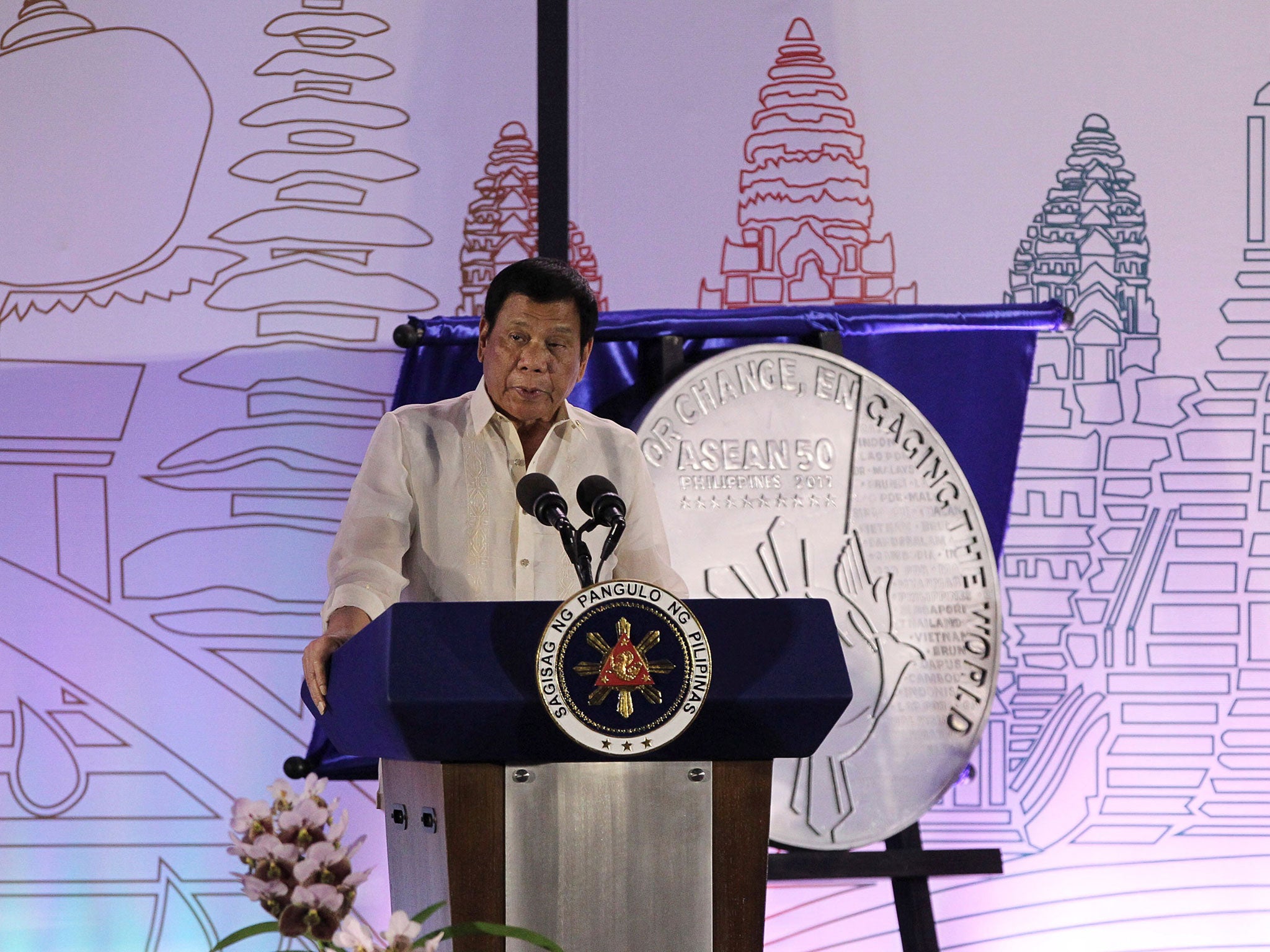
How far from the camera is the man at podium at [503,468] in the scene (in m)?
2.18

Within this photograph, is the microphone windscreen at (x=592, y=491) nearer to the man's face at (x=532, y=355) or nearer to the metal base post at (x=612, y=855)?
the metal base post at (x=612, y=855)

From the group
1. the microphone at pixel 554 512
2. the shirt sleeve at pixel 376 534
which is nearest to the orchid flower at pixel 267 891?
the microphone at pixel 554 512

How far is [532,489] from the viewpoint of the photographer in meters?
1.60

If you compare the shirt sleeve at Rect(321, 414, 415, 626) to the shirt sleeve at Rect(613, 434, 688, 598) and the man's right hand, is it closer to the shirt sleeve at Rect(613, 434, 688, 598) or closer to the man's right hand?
the man's right hand

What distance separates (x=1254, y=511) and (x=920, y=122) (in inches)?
52.1

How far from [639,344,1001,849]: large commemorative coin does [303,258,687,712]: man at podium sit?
56 cm

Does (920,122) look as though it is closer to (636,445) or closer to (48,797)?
(636,445)

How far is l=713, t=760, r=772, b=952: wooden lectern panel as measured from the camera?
58.7 inches

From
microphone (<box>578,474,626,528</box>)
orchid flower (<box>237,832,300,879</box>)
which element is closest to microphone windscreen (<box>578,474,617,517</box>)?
microphone (<box>578,474,626,528</box>)

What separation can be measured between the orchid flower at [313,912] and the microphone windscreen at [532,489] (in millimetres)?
606

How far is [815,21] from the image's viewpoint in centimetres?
337

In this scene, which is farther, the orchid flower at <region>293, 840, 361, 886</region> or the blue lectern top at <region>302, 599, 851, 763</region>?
the blue lectern top at <region>302, 599, 851, 763</region>

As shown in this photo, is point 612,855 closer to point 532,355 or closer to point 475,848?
point 475,848

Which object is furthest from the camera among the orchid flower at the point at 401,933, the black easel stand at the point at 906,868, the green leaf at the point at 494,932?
the black easel stand at the point at 906,868
